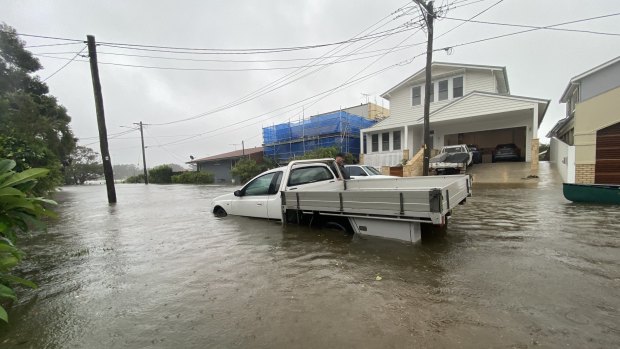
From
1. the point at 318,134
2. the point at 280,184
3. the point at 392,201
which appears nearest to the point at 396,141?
the point at 318,134

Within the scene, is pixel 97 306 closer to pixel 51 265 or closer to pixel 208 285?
pixel 208 285

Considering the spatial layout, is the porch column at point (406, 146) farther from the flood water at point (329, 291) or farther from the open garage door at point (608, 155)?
the flood water at point (329, 291)

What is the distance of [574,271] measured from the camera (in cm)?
388

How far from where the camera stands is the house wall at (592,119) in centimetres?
1134

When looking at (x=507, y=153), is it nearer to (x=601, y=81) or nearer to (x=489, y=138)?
(x=489, y=138)

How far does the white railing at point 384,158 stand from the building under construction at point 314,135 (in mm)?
3114

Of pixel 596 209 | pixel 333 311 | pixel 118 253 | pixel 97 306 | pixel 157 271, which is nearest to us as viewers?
pixel 333 311

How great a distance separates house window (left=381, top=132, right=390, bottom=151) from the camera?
24531 mm

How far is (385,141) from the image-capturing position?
81.4 ft

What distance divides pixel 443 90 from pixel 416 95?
6.39ft

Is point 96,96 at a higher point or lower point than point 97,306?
higher

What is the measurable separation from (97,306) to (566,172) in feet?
56.3

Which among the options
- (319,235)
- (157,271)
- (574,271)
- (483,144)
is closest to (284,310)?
(157,271)

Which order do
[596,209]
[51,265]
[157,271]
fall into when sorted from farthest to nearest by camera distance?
1. [596,209]
2. [51,265]
3. [157,271]
